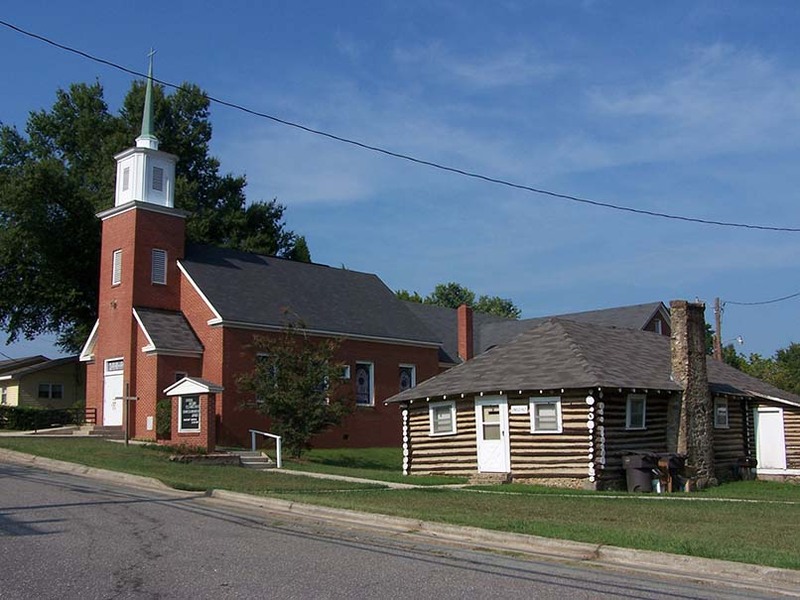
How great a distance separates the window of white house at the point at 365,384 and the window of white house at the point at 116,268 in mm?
10938

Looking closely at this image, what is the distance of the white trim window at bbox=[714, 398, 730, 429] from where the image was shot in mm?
31734

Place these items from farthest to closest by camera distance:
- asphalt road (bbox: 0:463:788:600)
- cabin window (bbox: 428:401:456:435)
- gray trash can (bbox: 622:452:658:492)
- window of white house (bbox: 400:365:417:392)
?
window of white house (bbox: 400:365:417:392), cabin window (bbox: 428:401:456:435), gray trash can (bbox: 622:452:658:492), asphalt road (bbox: 0:463:788:600)

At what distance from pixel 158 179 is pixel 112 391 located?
360 inches

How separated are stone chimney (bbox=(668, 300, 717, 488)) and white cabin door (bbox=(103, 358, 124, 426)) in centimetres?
2124

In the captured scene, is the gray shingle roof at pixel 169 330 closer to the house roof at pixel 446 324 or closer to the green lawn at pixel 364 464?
the green lawn at pixel 364 464

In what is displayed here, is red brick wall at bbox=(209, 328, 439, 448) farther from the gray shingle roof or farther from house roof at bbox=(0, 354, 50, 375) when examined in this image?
house roof at bbox=(0, 354, 50, 375)

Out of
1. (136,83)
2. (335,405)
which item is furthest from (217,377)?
(136,83)

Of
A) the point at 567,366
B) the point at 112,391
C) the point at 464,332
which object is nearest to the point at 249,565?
the point at 567,366

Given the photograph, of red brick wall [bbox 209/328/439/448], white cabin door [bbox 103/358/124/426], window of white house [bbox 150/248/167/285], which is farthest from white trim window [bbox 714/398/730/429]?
white cabin door [bbox 103/358/124/426]

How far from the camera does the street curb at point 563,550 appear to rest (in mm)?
10547

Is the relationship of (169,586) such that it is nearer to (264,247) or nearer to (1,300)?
(1,300)

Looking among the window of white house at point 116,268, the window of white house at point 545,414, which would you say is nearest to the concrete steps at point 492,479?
the window of white house at point 545,414

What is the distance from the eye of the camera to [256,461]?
2873 centimetres

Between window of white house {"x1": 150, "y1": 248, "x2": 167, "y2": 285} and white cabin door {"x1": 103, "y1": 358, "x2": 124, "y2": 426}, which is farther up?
window of white house {"x1": 150, "y1": 248, "x2": 167, "y2": 285}
